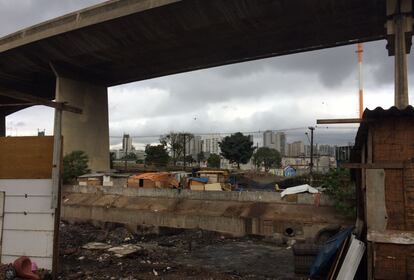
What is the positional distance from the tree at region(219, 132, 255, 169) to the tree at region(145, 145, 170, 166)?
9325 millimetres

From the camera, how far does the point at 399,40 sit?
2128cm

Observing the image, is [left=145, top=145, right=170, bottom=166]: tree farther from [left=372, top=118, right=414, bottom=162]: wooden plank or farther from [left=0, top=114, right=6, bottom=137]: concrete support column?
[left=372, top=118, right=414, bottom=162]: wooden plank

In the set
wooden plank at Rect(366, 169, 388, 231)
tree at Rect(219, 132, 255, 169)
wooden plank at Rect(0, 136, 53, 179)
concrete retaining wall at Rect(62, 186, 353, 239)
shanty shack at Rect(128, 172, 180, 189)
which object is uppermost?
tree at Rect(219, 132, 255, 169)

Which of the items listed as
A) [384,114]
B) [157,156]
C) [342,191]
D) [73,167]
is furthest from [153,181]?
[157,156]

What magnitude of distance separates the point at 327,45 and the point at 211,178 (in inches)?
489

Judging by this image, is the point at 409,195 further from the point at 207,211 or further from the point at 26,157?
the point at 207,211

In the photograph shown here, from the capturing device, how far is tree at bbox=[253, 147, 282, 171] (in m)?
75.5

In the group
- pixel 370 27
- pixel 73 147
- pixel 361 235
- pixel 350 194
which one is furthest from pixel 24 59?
pixel 361 235

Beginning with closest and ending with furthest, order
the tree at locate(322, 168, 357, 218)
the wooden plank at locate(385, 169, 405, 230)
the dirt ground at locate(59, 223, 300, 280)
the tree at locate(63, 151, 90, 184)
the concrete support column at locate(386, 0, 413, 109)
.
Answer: the wooden plank at locate(385, 169, 405, 230) < the dirt ground at locate(59, 223, 300, 280) < the tree at locate(322, 168, 357, 218) < the concrete support column at locate(386, 0, 413, 109) < the tree at locate(63, 151, 90, 184)

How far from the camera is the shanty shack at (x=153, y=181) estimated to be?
2311 cm

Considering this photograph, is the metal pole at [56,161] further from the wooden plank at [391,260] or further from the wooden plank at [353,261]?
the wooden plank at [391,260]

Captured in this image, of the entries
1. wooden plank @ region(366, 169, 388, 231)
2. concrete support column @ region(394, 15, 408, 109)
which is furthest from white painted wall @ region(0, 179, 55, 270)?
concrete support column @ region(394, 15, 408, 109)

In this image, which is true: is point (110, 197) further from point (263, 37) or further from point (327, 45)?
point (327, 45)

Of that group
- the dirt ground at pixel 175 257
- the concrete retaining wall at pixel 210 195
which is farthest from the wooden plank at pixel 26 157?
the concrete retaining wall at pixel 210 195
